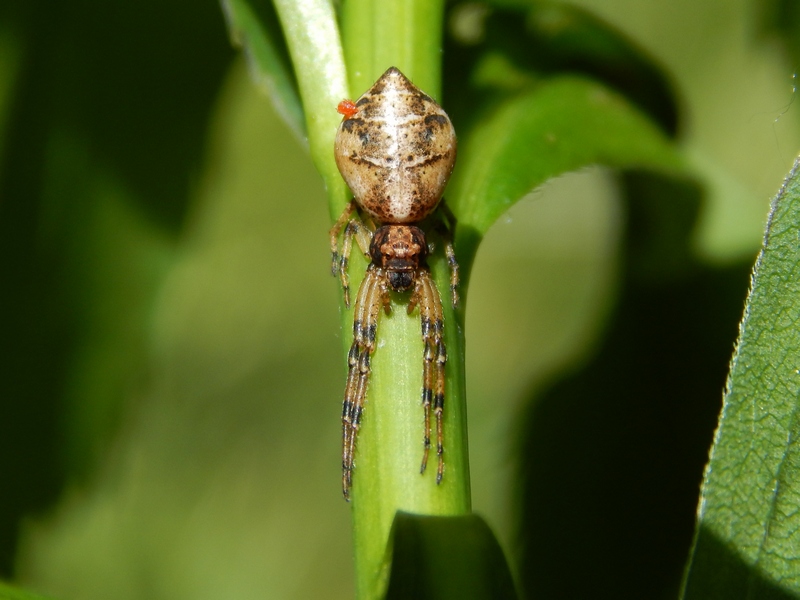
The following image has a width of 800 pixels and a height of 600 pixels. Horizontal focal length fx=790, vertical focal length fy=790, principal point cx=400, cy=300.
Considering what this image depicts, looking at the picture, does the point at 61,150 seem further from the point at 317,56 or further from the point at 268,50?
the point at 317,56

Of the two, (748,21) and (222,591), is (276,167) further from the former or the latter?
(748,21)

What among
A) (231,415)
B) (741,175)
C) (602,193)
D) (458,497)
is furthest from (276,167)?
(458,497)

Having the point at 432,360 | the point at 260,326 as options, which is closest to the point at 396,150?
the point at 432,360

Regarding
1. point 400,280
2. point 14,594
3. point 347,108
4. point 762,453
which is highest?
point 347,108

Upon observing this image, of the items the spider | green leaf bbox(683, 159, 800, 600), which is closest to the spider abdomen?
the spider

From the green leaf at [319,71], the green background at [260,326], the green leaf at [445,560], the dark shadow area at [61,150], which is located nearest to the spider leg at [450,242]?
the green leaf at [319,71]

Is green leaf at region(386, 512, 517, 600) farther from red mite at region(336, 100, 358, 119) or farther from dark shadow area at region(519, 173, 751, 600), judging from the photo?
dark shadow area at region(519, 173, 751, 600)
